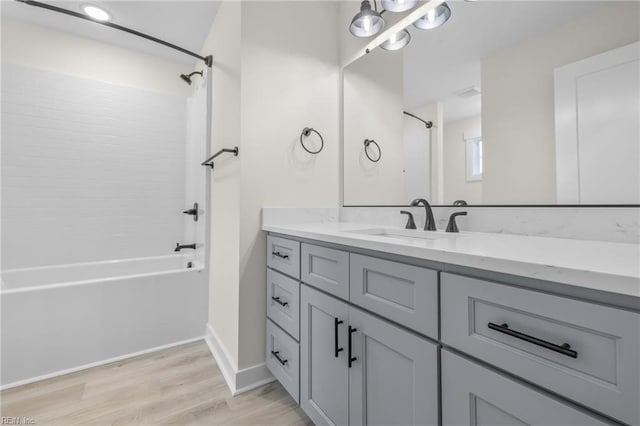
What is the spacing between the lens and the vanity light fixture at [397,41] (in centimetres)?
156

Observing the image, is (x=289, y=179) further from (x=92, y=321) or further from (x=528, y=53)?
(x=92, y=321)

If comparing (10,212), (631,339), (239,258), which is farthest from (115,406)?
(631,339)

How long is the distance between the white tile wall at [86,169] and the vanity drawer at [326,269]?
6.99 feet

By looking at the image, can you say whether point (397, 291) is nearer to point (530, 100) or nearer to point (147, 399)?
point (530, 100)

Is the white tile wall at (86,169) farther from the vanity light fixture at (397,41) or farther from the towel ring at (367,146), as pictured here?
the vanity light fixture at (397,41)

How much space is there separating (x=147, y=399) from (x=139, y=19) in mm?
2628

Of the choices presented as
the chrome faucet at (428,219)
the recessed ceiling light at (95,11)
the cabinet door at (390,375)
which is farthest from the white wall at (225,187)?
the chrome faucet at (428,219)

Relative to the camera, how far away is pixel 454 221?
4.09 feet

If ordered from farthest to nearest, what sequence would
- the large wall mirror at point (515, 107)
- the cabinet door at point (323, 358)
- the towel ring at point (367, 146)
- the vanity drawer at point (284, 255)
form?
the towel ring at point (367, 146) → the vanity drawer at point (284, 255) → the cabinet door at point (323, 358) → the large wall mirror at point (515, 107)

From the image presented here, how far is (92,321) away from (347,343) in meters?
1.78

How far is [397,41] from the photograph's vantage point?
5.29 feet

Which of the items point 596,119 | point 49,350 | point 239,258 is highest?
point 596,119

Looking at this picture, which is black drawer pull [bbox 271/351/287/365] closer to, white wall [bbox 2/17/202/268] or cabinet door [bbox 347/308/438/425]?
cabinet door [bbox 347/308/438/425]

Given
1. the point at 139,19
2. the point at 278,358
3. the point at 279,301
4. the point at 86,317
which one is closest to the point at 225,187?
the point at 279,301
